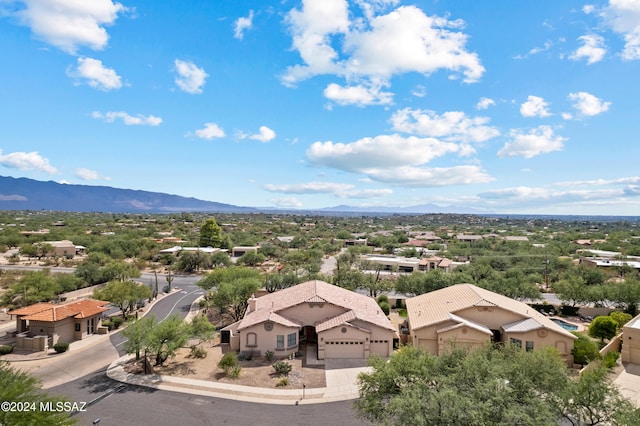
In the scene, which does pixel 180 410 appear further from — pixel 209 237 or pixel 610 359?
pixel 209 237

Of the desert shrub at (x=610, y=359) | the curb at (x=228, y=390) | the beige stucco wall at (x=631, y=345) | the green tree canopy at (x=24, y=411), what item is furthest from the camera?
the beige stucco wall at (x=631, y=345)

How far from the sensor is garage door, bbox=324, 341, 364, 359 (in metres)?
34.9

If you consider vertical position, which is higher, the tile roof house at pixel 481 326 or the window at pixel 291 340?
the tile roof house at pixel 481 326

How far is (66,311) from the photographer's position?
3850cm

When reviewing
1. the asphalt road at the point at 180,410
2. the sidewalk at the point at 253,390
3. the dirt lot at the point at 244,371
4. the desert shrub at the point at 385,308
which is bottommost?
the dirt lot at the point at 244,371

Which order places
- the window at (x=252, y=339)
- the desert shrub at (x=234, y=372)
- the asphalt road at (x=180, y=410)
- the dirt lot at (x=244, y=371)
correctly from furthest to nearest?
the window at (x=252, y=339) → the desert shrub at (x=234, y=372) → the dirt lot at (x=244, y=371) → the asphalt road at (x=180, y=410)

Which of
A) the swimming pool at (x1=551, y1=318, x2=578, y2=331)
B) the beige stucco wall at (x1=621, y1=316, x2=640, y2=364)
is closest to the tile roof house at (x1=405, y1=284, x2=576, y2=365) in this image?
the beige stucco wall at (x1=621, y1=316, x2=640, y2=364)

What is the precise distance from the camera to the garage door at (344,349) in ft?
115

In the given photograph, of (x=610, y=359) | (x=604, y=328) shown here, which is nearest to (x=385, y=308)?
(x=610, y=359)

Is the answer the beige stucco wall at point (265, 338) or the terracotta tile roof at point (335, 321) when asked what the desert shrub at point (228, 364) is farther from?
the terracotta tile roof at point (335, 321)

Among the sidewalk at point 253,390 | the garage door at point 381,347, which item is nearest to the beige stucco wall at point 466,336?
the garage door at point 381,347

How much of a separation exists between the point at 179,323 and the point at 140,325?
3242 millimetres

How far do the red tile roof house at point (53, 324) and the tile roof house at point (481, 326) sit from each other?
3566cm

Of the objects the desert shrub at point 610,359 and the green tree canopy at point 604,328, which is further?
the green tree canopy at point 604,328
